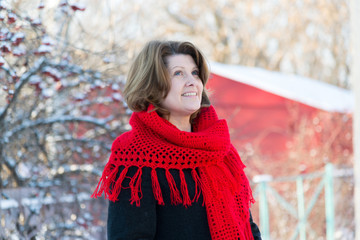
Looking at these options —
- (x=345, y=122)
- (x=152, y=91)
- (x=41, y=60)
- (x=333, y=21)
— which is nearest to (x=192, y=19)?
(x=333, y=21)

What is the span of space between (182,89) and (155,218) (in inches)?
21.4

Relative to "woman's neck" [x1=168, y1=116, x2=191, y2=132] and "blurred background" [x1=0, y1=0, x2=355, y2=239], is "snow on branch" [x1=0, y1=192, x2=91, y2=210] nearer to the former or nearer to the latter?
"blurred background" [x1=0, y1=0, x2=355, y2=239]

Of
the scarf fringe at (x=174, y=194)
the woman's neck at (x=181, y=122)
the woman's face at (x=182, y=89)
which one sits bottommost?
the scarf fringe at (x=174, y=194)

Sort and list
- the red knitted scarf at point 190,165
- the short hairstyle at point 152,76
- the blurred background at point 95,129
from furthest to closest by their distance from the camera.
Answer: the blurred background at point 95,129 < the short hairstyle at point 152,76 < the red knitted scarf at point 190,165

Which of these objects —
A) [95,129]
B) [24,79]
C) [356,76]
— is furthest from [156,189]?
[95,129]

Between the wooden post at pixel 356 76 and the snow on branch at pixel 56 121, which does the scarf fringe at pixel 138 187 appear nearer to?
the wooden post at pixel 356 76

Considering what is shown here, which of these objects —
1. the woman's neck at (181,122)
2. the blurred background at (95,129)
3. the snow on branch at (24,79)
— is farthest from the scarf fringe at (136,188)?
the snow on branch at (24,79)

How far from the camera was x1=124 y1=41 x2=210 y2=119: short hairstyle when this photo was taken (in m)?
2.22

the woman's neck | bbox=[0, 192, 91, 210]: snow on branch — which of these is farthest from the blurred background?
the woman's neck

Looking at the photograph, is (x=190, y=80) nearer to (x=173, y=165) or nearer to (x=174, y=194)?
(x=173, y=165)

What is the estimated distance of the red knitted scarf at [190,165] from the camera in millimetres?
2057

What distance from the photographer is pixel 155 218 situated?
1985mm

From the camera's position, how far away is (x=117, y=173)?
2.07 metres

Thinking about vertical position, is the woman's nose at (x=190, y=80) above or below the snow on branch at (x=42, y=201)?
above
